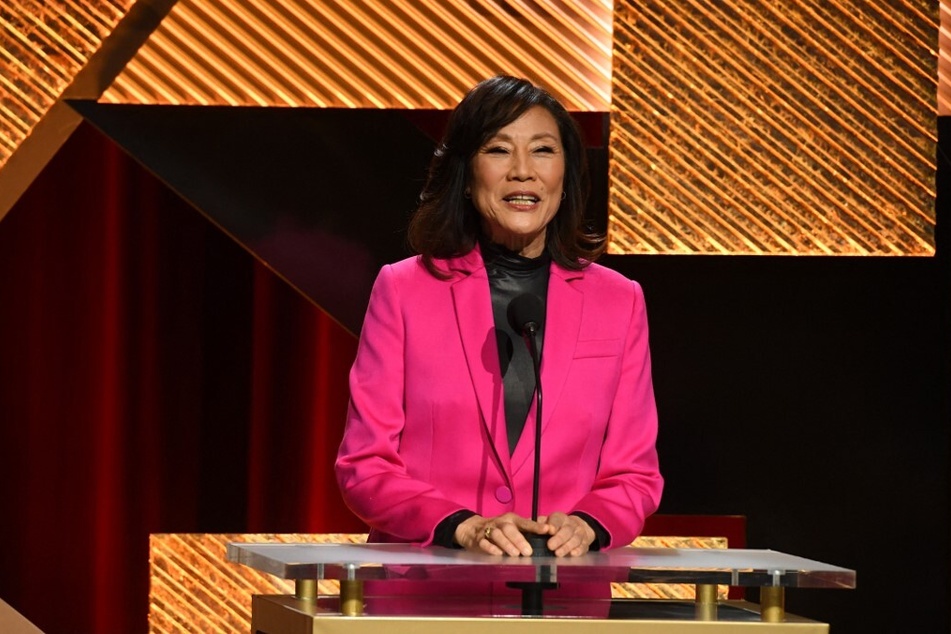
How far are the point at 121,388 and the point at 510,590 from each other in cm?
202

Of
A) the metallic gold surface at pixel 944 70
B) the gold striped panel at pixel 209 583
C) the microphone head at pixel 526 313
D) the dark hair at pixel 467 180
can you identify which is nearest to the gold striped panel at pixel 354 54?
the metallic gold surface at pixel 944 70

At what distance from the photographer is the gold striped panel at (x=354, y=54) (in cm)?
365

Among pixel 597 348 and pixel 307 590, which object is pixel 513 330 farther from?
pixel 307 590

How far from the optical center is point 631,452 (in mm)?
2250

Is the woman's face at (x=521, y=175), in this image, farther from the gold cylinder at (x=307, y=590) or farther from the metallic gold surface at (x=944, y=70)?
the metallic gold surface at (x=944, y=70)

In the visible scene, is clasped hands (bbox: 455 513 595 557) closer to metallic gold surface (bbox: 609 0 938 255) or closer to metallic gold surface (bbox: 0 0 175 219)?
metallic gold surface (bbox: 609 0 938 255)

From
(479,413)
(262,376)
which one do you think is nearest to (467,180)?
(479,413)

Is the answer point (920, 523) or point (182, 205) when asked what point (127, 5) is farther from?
point (920, 523)

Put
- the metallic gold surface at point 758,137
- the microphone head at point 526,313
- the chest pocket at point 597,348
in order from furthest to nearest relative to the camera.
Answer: the metallic gold surface at point 758,137
the chest pocket at point 597,348
the microphone head at point 526,313

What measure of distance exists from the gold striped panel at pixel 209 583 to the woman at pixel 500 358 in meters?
1.39

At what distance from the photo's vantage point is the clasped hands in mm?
1818

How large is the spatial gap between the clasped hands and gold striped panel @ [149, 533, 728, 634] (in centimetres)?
167

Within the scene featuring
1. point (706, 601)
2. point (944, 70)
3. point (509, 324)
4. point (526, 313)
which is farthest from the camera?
point (944, 70)

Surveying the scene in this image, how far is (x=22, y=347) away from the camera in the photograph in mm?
3574
